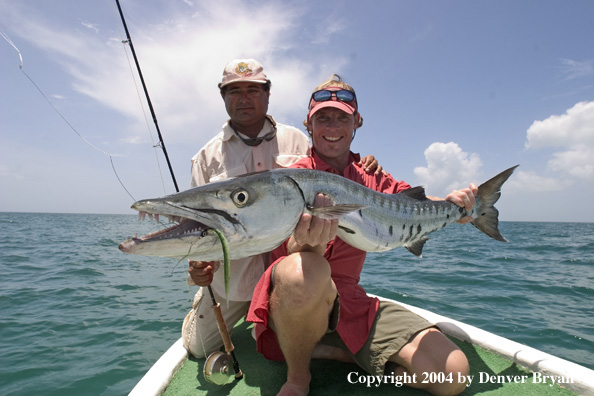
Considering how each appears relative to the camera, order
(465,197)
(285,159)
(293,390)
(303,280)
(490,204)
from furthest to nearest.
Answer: (285,159) < (490,204) < (465,197) < (293,390) < (303,280)

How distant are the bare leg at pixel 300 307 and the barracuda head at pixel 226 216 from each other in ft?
1.54

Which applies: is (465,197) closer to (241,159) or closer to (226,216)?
(241,159)

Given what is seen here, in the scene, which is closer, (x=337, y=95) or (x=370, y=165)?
(x=337, y=95)

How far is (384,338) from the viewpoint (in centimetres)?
269

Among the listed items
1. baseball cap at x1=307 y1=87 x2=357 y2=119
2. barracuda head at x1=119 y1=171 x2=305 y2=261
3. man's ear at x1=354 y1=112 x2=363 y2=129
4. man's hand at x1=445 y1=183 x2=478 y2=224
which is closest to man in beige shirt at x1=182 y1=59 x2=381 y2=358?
man's ear at x1=354 y1=112 x2=363 y2=129

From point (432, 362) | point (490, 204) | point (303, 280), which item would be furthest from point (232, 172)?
point (490, 204)

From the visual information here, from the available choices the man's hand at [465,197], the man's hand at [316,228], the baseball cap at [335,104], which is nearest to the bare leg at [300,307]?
the man's hand at [316,228]

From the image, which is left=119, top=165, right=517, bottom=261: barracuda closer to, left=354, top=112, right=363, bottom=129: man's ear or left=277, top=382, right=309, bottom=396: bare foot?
left=354, top=112, right=363, bottom=129: man's ear

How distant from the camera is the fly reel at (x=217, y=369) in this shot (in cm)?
269

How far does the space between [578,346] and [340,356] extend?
4.59 metres

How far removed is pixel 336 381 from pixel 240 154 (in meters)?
2.42

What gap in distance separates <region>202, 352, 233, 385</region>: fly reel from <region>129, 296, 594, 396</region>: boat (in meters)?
0.13

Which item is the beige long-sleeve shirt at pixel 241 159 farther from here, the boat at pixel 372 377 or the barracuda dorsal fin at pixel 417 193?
the barracuda dorsal fin at pixel 417 193

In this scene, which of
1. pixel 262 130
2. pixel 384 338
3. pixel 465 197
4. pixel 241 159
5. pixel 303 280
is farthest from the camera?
pixel 262 130
